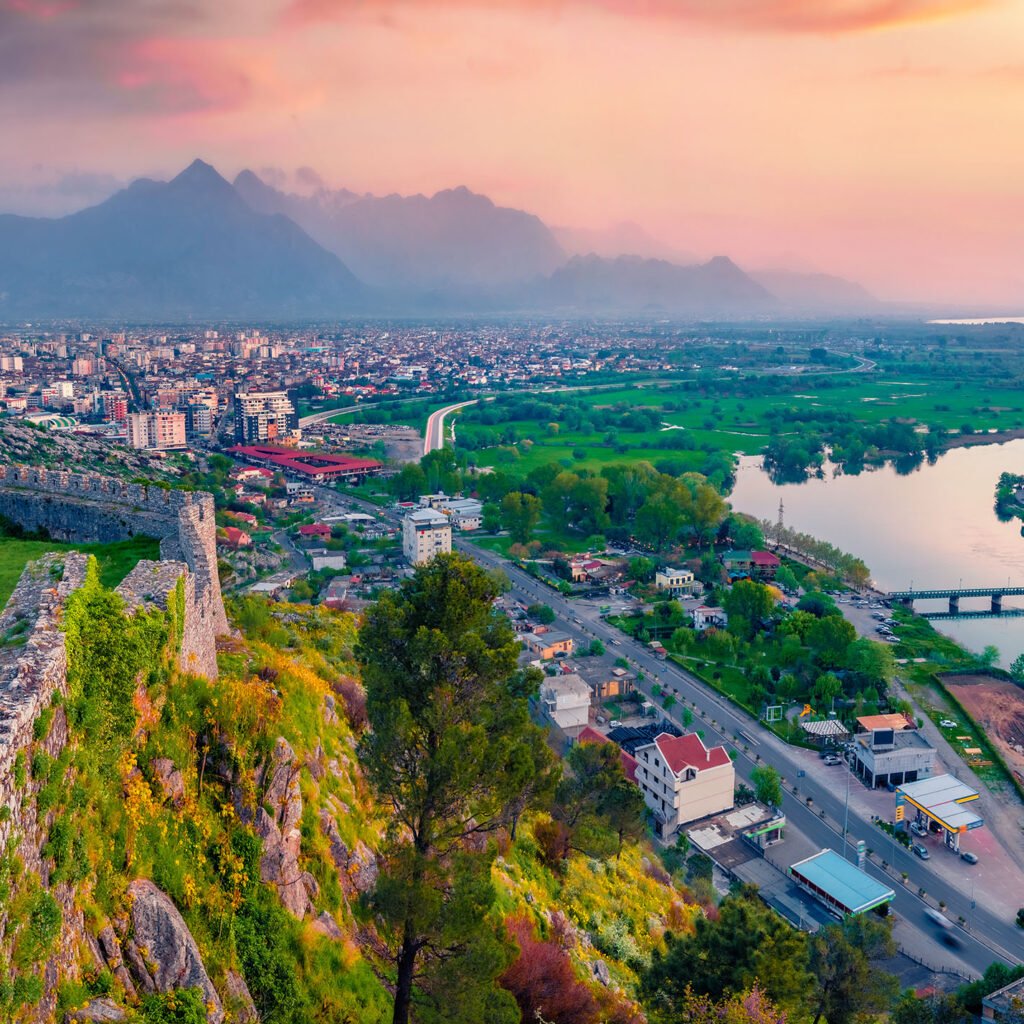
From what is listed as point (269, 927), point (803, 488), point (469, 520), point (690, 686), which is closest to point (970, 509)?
point (803, 488)

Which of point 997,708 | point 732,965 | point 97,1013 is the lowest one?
point 997,708

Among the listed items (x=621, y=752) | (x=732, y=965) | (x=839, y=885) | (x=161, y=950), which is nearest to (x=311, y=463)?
(x=621, y=752)

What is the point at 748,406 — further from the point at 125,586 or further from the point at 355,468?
the point at 125,586

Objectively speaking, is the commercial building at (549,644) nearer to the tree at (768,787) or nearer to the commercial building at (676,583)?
the commercial building at (676,583)

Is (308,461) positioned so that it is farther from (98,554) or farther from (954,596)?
(98,554)

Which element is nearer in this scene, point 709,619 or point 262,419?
point 709,619

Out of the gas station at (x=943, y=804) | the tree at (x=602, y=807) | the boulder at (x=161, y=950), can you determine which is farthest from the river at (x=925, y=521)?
the boulder at (x=161, y=950)
